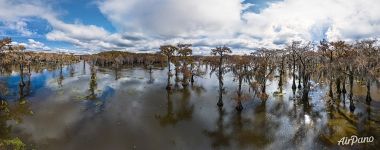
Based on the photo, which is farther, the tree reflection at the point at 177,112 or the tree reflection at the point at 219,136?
the tree reflection at the point at 177,112

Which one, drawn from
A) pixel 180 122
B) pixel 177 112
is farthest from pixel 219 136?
pixel 177 112

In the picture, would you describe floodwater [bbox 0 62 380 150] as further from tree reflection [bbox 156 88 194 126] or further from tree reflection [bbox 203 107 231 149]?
tree reflection [bbox 156 88 194 126]

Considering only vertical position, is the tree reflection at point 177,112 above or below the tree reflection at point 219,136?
above

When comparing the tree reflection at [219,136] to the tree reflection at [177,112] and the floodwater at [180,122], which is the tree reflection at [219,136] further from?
the tree reflection at [177,112]

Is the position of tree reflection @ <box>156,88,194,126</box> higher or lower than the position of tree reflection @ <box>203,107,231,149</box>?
higher

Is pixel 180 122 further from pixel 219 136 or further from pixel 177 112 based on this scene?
pixel 219 136

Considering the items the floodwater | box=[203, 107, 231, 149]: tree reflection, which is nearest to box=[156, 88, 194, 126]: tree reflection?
the floodwater

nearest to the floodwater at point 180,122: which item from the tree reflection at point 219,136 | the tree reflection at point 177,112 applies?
the tree reflection at point 219,136

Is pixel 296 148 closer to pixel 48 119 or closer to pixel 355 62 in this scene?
pixel 355 62
